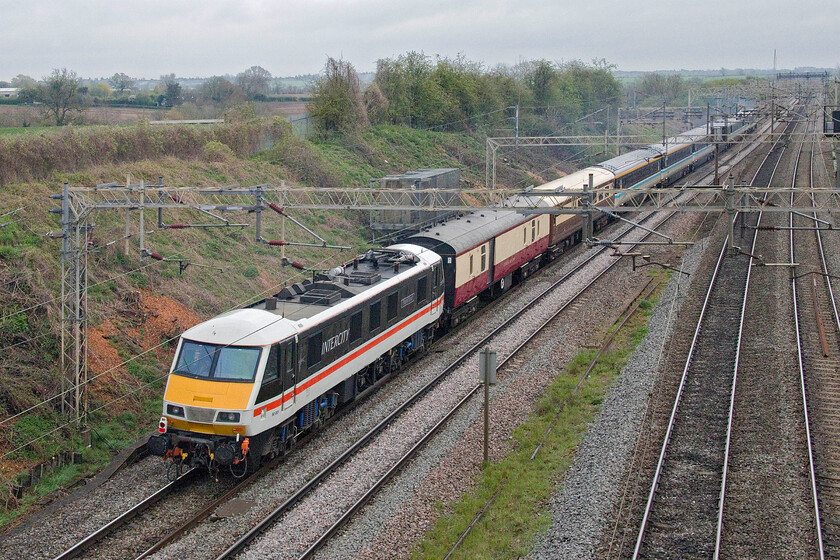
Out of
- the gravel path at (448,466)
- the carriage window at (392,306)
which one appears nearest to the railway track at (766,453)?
the gravel path at (448,466)

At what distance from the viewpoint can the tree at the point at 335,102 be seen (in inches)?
1988

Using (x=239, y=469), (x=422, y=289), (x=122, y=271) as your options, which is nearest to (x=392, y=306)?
(x=422, y=289)

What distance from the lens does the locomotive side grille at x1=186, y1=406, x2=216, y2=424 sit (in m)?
14.2

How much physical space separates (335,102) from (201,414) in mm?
38516

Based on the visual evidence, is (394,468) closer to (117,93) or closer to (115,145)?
(115,145)

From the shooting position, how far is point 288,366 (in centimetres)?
1523

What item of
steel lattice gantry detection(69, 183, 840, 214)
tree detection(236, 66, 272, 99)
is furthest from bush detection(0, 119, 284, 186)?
tree detection(236, 66, 272, 99)

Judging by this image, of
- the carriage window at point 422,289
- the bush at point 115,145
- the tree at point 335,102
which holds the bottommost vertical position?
the carriage window at point 422,289

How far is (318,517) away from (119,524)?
311 cm

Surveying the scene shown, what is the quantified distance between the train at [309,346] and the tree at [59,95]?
880 inches

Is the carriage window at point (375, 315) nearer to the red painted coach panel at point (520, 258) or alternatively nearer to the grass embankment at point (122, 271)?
the grass embankment at point (122, 271)

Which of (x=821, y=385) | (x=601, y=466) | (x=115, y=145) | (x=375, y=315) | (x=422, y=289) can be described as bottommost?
(x=601, y=466)

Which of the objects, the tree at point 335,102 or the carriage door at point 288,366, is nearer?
the carriage door at point 288,366

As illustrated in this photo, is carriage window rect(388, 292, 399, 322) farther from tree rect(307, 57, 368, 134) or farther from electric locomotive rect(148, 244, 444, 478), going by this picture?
tree rect(307, 57, 368, 134)
